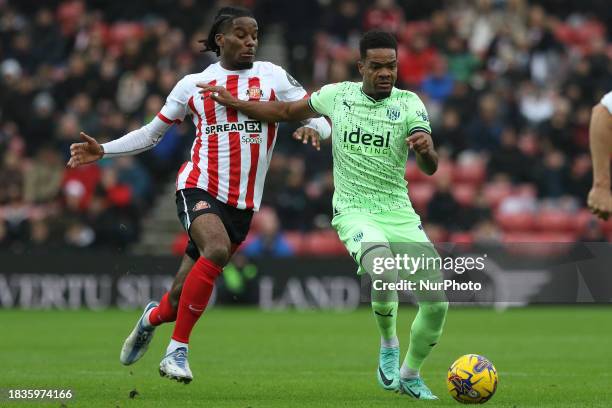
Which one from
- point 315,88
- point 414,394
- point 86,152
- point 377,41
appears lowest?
point 414,394

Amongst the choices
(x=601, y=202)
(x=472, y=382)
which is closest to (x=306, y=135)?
(x=472, y=382)

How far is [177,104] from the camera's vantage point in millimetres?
10414

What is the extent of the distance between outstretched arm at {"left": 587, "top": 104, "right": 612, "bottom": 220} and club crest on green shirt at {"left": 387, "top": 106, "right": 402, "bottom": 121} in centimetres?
224

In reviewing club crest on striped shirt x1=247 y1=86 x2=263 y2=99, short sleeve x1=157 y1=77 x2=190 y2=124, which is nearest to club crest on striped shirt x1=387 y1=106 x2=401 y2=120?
club crest on striped shirt x1=247 y1=86 x2=263 y2=99

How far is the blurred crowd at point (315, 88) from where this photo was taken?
22125 millimetres

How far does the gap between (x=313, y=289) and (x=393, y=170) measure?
12.1m

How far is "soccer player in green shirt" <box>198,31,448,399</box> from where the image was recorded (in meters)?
9.37

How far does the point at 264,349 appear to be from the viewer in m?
14.4

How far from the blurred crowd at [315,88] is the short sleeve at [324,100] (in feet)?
37.7

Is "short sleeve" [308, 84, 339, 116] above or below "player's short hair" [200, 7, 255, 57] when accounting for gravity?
below

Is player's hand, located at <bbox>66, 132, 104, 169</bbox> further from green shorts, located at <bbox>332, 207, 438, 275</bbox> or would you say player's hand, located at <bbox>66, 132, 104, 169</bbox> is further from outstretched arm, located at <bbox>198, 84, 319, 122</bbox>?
green shorts, located at <bbox>332, 207, 438, 275</bbox>

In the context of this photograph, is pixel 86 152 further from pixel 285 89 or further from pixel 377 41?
pixel 377 41

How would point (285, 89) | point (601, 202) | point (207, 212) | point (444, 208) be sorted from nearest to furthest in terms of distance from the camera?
1. point (601, 202)
2. point (207, 212)
3. point (285, 89)
4. point (444, 208)

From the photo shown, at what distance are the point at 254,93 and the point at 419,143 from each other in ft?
6.28
